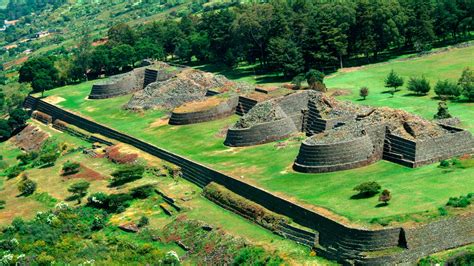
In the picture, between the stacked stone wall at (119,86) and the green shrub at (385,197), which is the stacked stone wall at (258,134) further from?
the stacked stone wall at (119,86)

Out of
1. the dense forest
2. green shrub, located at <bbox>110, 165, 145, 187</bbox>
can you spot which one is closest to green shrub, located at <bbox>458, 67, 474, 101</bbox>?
A: the dense forest

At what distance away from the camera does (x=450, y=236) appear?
57.7m

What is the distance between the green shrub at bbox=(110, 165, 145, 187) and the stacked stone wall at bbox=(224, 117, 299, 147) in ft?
29.5

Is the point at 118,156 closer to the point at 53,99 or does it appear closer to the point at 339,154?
the point at 339,154

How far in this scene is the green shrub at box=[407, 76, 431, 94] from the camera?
94.7 meters

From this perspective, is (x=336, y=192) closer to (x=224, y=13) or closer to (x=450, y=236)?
(x=450, y=236)

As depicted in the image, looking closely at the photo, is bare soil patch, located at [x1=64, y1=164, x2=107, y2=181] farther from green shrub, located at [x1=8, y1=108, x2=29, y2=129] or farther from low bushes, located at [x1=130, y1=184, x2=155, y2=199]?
green shrub, located at [x1=8, y1=108, x2=29, y2=129]

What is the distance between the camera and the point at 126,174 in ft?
276

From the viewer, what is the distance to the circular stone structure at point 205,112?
9838 cm

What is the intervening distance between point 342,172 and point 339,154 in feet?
5.03

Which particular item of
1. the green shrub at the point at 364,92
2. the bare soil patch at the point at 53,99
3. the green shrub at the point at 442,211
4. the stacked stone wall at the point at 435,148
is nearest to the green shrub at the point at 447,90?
the green shrub at the point at 364,92

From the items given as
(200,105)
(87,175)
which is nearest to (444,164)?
(87,175)

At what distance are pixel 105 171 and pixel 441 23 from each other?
53784mm

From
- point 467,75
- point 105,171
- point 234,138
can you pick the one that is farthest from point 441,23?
point 105,171
